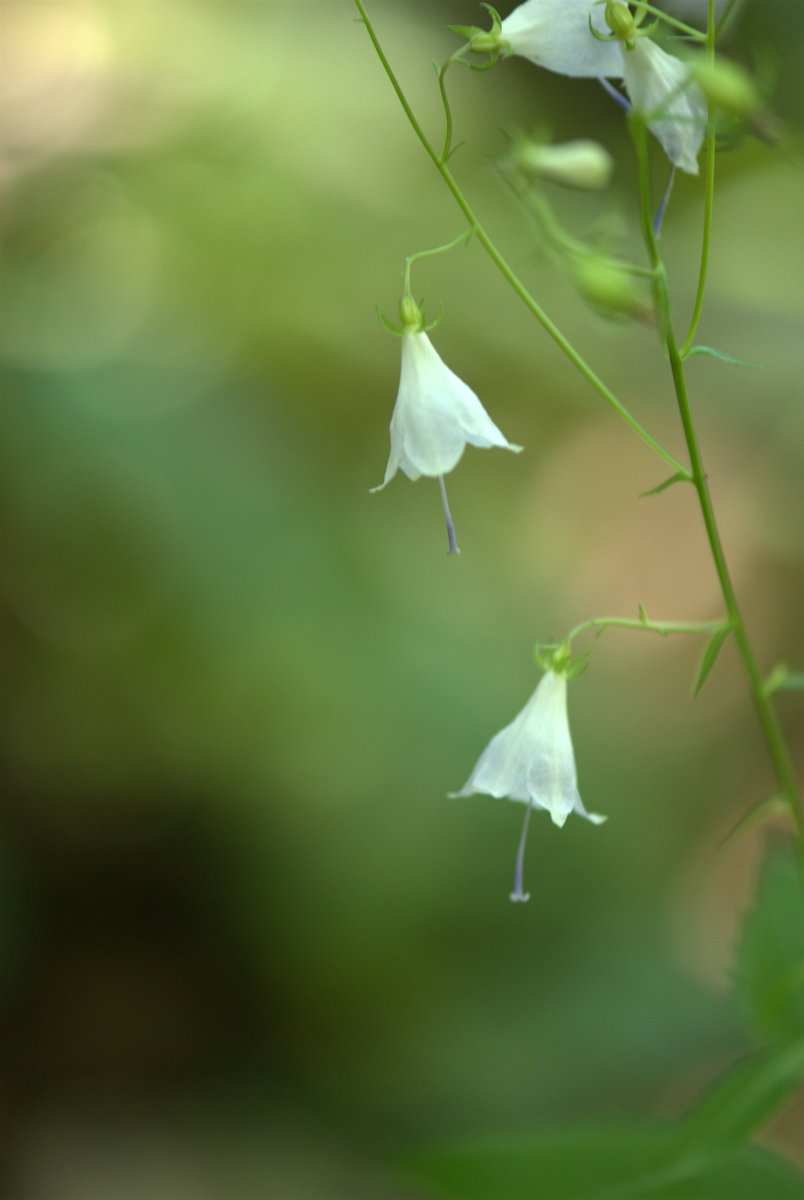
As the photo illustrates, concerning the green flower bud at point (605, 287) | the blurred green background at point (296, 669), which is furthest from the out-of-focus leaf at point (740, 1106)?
the blurred green background at point (296, 669)

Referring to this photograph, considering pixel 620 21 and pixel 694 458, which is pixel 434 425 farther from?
pixel 620 21

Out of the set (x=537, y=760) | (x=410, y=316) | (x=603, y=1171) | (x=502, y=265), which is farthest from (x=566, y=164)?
(x=603, y=1171)

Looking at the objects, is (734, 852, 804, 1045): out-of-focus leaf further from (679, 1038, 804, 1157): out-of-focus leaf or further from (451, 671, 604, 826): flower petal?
(451, 671, 604, 826): flower petal

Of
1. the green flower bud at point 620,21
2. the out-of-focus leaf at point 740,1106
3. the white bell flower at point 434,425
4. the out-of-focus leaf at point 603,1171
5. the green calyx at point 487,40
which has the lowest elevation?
the out-of-focus leaf at point 603,1171

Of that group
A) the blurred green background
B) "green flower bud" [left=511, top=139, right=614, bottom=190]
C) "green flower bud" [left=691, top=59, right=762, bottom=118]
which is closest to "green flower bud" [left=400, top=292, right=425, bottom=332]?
"green flower bud" [left=511, top=139, right=614, bottom=190]

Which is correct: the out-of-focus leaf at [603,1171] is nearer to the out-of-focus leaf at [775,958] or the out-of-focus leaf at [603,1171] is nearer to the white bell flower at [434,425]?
the out-of-focus leaf at [775,958]

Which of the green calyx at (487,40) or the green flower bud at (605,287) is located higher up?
the green calyx at (487,40)
